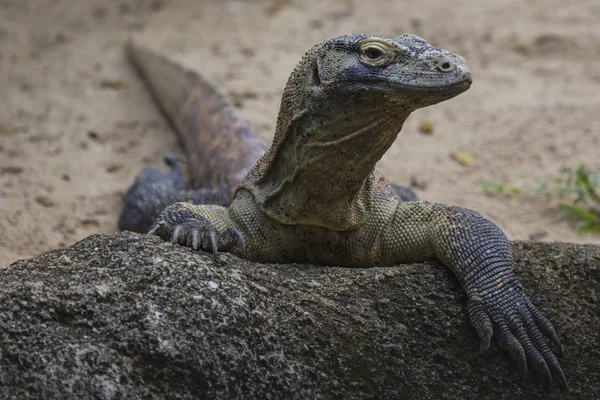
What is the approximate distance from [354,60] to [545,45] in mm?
6488

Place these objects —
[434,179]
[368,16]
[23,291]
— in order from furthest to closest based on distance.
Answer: [368,16]
[434,179]
[23,291]

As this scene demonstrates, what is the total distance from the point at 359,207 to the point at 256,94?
4.49 m

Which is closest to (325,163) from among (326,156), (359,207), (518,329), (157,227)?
(326,156)

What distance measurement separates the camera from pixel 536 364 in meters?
3.37

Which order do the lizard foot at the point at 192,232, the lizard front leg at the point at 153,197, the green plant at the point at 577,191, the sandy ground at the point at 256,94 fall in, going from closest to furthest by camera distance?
the lizard foot at the point at 192,232 < the lizard front leg at the point at 153,197 < the green plant at the point at 577,191 < the sandy ground at the point at 256,94

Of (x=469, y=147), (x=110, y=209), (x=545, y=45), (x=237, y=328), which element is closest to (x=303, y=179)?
(x=237, y=328)

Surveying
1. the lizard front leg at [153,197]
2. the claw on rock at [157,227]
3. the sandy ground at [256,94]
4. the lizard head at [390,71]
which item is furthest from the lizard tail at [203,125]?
the lizard head at [390,71]

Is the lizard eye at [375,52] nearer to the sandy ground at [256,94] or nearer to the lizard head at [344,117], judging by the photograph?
the lizard head at [344,117]

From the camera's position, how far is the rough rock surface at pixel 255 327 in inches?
114

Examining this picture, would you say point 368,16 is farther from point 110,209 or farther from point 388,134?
point 388,134

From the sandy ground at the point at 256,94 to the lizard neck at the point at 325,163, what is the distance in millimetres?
2145

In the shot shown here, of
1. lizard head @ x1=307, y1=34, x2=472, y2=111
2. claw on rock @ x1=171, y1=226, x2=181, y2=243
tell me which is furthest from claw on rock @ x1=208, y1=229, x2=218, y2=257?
lizard head @ x1=307, y1=34, x2=472, y2=111

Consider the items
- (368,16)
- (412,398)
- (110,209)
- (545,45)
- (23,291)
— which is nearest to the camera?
(23,291)

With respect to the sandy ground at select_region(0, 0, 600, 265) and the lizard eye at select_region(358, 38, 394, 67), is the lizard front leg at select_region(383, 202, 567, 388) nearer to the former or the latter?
the lizard eye at select_region(358, 38, 394, 67)
